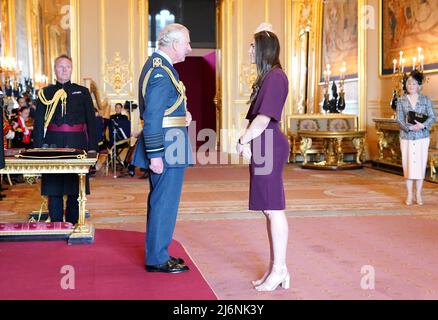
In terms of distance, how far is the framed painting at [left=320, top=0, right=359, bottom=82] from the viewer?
1301 centimetres

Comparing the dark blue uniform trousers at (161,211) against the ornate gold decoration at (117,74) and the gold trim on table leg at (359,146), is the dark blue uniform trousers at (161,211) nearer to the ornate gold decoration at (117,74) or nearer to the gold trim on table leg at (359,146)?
the gold trim on table leg at (359,146)

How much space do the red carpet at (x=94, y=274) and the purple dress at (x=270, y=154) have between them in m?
0.68

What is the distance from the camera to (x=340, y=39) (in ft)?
44.8

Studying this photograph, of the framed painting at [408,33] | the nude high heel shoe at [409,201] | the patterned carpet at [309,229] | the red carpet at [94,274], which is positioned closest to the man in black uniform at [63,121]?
the red carpet at [94,274]

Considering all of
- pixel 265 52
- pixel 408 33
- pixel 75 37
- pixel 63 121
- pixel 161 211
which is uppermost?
pixel 75 37

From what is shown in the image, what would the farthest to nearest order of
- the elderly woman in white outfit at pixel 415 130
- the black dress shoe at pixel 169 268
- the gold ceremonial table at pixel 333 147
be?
the gold ceremonial table at pixel 333 147
the elderly woman in white outfit at pixel 415 130
the black dress shoe at pixel 169 268

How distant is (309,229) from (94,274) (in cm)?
245

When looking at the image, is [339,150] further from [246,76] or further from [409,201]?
[409,201]

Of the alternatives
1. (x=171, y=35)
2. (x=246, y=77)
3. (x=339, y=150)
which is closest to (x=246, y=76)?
(x=246, y=77)

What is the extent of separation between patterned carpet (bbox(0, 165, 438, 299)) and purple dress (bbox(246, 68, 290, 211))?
0.59m

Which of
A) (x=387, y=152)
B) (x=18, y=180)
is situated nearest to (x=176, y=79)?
(x=18, y=180)

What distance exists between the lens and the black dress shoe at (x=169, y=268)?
430 centimetres

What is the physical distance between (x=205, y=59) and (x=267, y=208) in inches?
628

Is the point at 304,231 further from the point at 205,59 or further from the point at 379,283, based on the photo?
the point at 205,59
